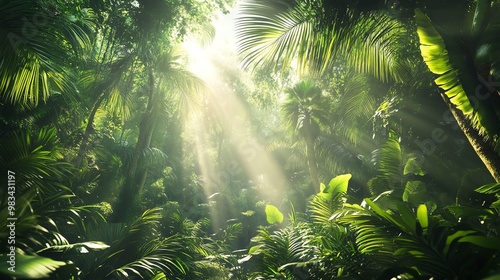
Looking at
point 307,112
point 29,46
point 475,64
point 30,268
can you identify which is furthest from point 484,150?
point 307,112

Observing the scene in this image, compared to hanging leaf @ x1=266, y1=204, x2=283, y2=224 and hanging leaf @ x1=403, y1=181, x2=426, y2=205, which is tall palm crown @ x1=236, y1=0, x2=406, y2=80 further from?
hanging leaf @ x1=266, y1=204, x2=283, y2=224

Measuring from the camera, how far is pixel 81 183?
23.6 ft

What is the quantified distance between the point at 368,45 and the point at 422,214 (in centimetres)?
226

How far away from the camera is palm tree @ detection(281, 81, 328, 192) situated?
12.4m

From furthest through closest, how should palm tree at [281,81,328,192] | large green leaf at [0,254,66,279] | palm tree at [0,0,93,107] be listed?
palm tree at [281,81,328,192], palm tree at [0,0,93,107], large green leaf at [0,254,66,279]

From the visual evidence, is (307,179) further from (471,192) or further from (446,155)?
(471,192)

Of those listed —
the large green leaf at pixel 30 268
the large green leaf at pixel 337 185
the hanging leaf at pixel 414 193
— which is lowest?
the hanging leaf at pixel 414 193

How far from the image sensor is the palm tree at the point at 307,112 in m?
12.4

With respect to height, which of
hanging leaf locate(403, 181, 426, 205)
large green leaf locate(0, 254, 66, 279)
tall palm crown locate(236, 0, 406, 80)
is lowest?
hanging leaf locate(403, 181, 426, 205)

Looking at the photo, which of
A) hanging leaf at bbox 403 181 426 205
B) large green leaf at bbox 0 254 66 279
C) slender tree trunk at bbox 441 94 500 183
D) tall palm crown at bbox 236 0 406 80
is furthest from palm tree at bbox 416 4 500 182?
large green leaf at bbox 0 254 66 279

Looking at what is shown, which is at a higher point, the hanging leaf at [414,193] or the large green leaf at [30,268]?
the large green leaf at [30,268]

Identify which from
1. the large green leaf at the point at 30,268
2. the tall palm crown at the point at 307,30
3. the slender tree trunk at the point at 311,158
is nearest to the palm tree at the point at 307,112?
the slender tree trunk at the point at 311,158

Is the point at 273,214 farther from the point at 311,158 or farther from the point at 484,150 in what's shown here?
the point at 311,158

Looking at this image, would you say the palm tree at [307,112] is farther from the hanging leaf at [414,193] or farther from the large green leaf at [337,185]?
the hanging leaf at [414,193]
